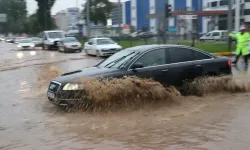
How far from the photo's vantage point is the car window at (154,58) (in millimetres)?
8656

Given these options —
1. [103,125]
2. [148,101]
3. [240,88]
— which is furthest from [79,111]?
[240,88]

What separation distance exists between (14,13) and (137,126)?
423ft

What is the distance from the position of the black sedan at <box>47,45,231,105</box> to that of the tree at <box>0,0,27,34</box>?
393 feet

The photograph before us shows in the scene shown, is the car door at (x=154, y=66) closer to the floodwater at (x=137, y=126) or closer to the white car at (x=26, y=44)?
the floodwater at (x=137, y=126)

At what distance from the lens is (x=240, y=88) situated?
1002cm

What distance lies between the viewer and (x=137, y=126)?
6.99m

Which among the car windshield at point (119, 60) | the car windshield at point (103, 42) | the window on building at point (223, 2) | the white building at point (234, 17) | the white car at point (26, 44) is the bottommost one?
the white car at point (26, 44)

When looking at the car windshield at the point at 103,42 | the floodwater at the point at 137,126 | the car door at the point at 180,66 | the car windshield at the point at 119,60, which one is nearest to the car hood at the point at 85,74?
the car windshield at the point at 119,60

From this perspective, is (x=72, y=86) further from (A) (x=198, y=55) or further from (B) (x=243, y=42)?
(B) (x=243, y=42)

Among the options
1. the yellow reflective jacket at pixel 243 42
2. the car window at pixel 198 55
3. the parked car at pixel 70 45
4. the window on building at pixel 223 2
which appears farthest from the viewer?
the window on building at pixel 223 2

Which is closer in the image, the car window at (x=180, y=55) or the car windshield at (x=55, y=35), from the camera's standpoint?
the car window at (x=180, y=55)

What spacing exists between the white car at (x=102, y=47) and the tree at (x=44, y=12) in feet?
175

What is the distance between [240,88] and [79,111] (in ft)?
15.0

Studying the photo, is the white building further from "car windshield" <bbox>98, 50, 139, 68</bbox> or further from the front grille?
the front grille
